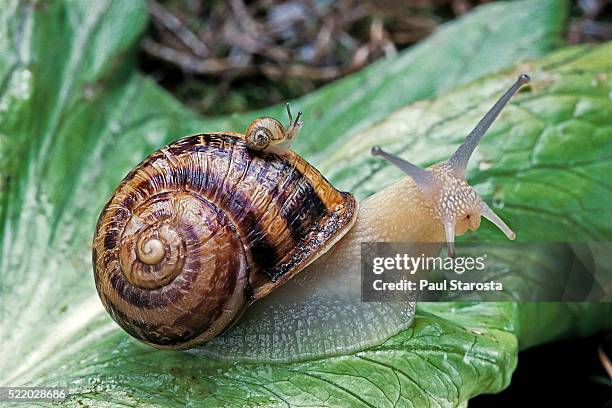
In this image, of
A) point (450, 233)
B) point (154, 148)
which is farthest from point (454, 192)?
point (154, 148)

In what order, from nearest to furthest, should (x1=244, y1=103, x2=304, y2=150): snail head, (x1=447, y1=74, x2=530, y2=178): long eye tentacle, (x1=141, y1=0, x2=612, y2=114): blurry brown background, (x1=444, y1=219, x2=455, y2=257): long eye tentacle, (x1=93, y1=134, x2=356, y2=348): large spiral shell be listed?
(x1=93, y1=134, x2=356, y2=348): large spiral shell < (x1=244, y1=103, x2=304, y2=150): snail head < (x1=444, y1=219, x2=455, y2=257): long eye tentacle < (x1=447, y1=74, x2=530, y2=178): long eye tentacle < (x1=141, y1=0, x2=612, y2=114): blurry brown background

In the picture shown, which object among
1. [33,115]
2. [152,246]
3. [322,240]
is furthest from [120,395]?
[33,115]

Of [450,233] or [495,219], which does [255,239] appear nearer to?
[450,233]

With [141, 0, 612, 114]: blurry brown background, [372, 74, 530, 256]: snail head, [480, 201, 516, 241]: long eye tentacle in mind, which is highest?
[141, 0, 612, 114]: blurry brown background

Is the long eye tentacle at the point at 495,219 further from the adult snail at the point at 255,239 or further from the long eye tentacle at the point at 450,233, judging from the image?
the long eye tentacle at the point at 450,233

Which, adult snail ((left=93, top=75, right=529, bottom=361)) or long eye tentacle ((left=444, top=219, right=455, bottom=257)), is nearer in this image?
adult snail ((left=93, top=75, right=529, bottom=361))

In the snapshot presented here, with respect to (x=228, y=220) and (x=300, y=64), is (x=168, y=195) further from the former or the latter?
(x=300, y=64)

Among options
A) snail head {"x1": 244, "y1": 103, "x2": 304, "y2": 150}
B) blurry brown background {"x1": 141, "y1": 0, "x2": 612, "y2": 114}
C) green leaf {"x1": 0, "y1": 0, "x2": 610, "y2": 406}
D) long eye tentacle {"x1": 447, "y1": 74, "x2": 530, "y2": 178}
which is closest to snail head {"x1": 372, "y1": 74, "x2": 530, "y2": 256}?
long eye tentacle {"x1": 447, "y1": 74, "x2": 530, "y2": 178}

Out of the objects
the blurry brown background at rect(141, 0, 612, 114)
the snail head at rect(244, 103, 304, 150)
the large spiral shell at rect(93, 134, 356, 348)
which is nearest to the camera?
the large spiral shell at rect(93, 134, 356, 348)

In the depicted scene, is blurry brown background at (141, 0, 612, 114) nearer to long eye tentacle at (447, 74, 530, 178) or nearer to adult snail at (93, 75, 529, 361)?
long eye tentacle at (447, 74, 530, 178)
